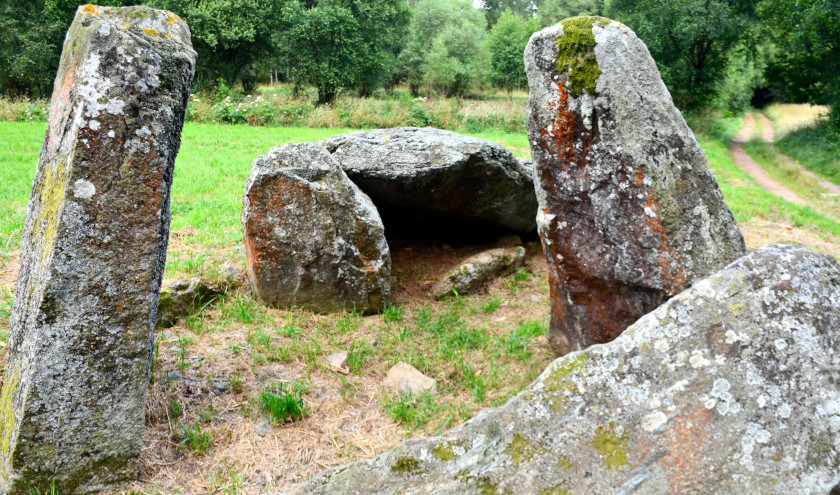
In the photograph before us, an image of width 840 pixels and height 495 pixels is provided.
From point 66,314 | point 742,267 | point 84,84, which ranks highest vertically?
point 84,84

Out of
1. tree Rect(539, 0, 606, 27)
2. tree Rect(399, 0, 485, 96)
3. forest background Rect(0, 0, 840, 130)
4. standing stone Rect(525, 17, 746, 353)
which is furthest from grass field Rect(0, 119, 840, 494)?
tree Rect(539, 0, 606, 27)

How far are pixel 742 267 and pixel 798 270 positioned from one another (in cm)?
17

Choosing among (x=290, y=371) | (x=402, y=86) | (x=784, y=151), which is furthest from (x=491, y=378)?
(x=402, y=86)

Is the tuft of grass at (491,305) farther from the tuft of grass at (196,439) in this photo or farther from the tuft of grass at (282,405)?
the tuft of grass at (196,439)

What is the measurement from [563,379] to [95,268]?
2.30m

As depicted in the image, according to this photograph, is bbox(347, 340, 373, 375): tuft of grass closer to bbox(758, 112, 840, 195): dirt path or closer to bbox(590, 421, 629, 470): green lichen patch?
bbox(590, 421, 629, 470): green lichen patch

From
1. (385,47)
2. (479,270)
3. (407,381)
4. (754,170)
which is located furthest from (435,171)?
(385,47)

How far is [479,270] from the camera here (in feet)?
20.9

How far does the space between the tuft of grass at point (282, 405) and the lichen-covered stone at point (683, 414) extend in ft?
6.17

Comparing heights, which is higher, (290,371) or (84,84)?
(84,84)

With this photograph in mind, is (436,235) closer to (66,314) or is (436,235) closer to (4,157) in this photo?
(66,314)

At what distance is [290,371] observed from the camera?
4367mm

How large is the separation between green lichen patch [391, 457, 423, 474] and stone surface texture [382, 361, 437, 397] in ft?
7.50

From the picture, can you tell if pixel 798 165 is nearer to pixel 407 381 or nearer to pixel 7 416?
pixel 407 381
